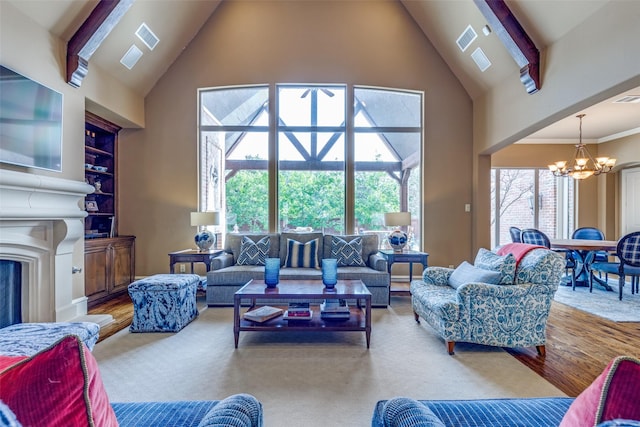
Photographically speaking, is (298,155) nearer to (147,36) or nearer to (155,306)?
(147,36)

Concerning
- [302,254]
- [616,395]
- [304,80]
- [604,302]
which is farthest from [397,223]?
[616,395]

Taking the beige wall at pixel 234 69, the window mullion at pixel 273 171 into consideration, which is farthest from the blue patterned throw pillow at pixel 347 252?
the beige wall at pixel 234 69

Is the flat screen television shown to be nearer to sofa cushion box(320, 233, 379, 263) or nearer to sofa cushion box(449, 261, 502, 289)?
sofa cushion box(320, 233, 379, 263)

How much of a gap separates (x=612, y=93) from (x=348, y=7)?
3.82 metres

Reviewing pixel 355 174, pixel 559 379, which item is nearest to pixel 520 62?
pixel 355 174

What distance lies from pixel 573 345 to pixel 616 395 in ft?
9.56

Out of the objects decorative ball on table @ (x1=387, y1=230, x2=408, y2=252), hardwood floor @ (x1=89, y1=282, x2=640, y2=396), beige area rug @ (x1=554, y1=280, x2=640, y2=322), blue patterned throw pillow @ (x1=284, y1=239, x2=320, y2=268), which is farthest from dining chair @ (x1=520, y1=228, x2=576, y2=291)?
blue patterned throw pillow @ (x1=284, y1=239, x2=320, y2=268)

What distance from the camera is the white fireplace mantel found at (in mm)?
2727

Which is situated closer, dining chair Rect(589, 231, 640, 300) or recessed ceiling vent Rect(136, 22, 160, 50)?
recessed ceiling vent Rect(136, 22, 160, 50)

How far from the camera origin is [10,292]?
2.95 meters

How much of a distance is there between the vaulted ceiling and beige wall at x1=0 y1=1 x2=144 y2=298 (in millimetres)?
129

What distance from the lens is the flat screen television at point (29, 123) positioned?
8.94ft

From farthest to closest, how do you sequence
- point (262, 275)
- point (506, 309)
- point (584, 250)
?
point (584, 250) < point (262, 275) < point (506, 309)

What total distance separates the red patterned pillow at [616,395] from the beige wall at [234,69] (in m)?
5.15
